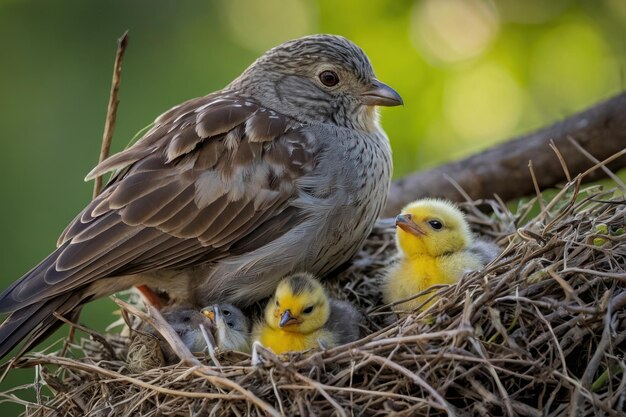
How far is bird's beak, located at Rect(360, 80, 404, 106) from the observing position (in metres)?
4.89

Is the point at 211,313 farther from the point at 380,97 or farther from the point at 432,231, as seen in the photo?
the point at 380,97

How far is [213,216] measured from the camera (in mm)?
4305

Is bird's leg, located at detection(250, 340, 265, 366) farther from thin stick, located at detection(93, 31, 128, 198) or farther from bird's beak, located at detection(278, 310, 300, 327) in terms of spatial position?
thin stick, located at detection(93, 31, 128, 198)

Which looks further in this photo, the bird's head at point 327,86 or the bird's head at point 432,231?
the bird's head at point 327,86

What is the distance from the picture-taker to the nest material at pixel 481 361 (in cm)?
318

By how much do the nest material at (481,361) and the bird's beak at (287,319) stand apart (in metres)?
0.23

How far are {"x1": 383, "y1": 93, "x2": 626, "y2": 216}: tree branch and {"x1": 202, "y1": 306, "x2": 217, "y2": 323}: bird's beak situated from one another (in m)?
1.93

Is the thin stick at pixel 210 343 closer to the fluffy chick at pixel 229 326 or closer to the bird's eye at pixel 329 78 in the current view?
the fluffy chick at pixel 229 326

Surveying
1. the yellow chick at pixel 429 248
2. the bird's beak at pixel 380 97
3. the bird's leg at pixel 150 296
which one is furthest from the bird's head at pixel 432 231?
the bird's leg at pixel 150 296

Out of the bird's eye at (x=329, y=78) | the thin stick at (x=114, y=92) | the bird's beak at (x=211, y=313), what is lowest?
the bird's beak at (x=211, y=313)

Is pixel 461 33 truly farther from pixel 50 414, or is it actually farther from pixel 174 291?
pixel 50 414

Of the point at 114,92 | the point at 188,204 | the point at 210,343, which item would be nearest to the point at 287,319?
the point at 210,343

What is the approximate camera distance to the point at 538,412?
3111 millimetres

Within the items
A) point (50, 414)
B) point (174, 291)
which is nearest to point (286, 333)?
point (174, 291)
